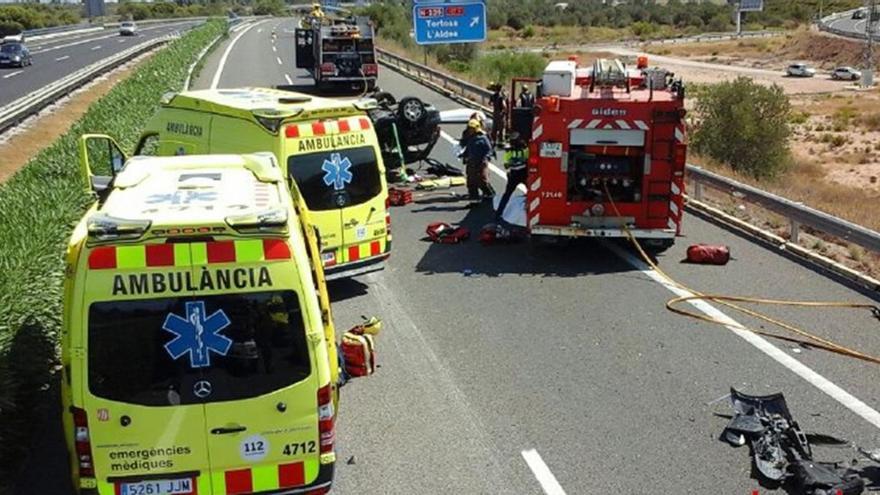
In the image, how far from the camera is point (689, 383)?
349 inches

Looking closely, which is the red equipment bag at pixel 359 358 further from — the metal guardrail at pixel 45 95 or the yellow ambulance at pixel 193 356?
the metal guardrail at pixel 45 95

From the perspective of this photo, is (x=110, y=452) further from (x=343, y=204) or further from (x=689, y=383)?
(x=343, y=204)

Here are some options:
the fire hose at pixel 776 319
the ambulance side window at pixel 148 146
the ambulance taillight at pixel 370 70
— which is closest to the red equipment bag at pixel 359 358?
the fire hose at pixel 776 319

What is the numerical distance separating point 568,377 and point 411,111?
10.7 meters

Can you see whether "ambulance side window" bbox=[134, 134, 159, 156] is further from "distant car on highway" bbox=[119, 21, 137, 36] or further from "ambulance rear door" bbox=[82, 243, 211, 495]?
"distant car on highway" bbox=[119, 21, 137, 36]

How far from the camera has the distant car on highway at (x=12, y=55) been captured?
50.6 meters

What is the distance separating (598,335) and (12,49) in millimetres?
48988

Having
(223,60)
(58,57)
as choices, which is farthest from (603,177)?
(58,57)

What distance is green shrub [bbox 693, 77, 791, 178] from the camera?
29.9 meters

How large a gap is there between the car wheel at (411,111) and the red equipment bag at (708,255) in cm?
750

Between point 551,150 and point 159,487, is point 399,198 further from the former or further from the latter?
point 159,487

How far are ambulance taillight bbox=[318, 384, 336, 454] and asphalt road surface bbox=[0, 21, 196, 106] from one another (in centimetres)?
3308

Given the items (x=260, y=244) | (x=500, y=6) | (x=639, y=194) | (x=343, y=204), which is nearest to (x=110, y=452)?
(x=260, y=244)

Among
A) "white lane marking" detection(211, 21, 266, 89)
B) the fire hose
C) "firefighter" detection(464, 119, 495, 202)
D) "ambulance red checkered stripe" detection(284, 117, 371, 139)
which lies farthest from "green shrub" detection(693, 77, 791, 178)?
"ambulance red checkered stripe" detection(284, 117, 371, 139)
